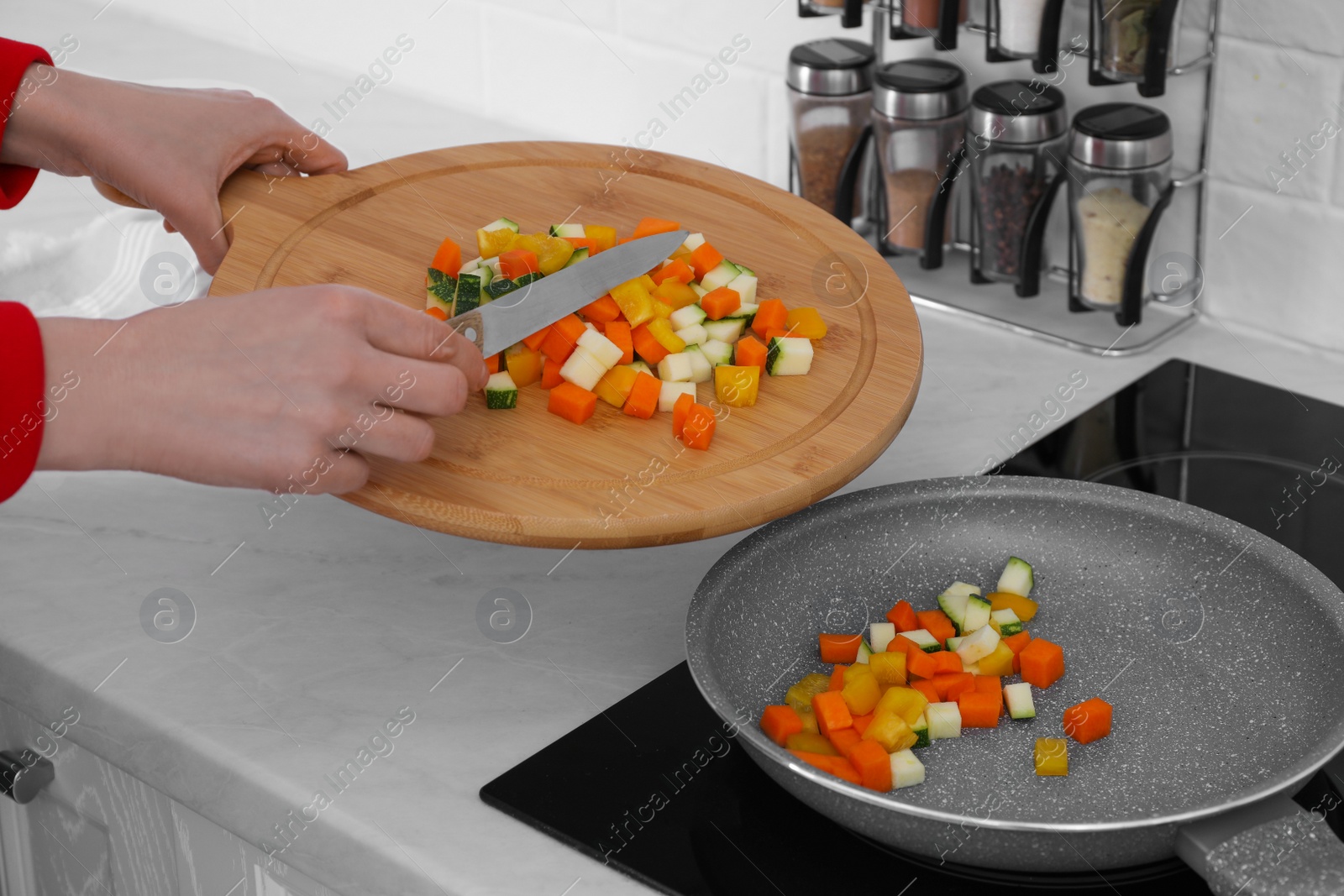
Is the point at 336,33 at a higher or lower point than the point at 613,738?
higher

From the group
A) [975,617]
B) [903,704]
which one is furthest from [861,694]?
[975,617]

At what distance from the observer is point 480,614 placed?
1046mm

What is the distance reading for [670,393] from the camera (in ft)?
3.35

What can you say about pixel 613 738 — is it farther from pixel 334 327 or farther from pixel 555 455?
pixel 334 327

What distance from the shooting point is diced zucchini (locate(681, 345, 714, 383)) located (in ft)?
3.43

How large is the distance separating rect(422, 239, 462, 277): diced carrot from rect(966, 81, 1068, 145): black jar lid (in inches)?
21.6

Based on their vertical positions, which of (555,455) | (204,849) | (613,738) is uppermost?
(555,455)

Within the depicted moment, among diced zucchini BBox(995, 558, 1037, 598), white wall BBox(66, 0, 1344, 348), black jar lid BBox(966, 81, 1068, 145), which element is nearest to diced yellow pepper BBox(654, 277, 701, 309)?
diced zucchini BBox(995, 558, 1037, 598)

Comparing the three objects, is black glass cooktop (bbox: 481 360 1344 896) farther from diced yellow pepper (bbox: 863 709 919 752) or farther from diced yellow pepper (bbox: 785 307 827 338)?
diced yellow pepper (bbox: 785 307 827 338)

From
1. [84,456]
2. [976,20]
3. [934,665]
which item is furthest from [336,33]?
[934,665]

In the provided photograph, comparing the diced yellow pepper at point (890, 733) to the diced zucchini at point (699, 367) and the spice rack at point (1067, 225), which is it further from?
the spice rack at point (1067, 225)

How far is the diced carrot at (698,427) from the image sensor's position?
3.17 ft

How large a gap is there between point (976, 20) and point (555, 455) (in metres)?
0.73

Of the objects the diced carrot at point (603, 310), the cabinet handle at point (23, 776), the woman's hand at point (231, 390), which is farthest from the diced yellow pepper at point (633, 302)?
the cabinet handle at point (23, 776)
